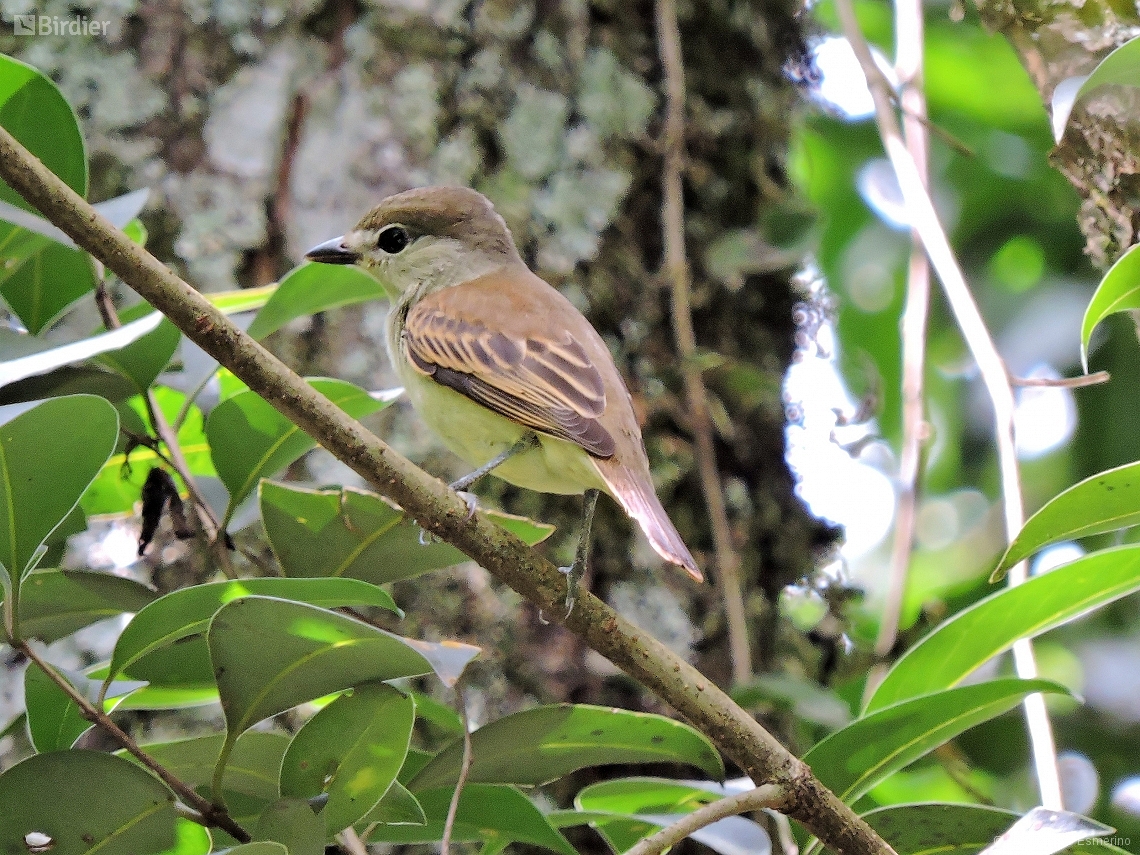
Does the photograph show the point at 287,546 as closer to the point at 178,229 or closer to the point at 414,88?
the point at 178,229

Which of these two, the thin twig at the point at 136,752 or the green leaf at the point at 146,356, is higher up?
the green leaf at the point at 146,356

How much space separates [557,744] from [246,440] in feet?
2.43

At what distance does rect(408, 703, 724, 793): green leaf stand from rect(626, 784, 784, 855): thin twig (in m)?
0.25

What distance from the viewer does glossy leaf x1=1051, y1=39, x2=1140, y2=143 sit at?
1.69 m

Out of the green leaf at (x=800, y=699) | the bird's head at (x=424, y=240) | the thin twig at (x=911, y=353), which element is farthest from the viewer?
the thin twig at (x=911, y=353)

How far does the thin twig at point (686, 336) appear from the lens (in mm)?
3301

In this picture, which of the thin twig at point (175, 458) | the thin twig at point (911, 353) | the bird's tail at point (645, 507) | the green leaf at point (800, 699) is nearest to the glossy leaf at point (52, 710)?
the thin twig at point (175, 458)

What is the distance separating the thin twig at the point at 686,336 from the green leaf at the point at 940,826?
120cm

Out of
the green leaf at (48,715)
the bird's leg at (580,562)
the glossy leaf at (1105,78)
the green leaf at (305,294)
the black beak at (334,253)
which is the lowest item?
the green leaf at (48,715)

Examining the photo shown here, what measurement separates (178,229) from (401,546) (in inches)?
73.2

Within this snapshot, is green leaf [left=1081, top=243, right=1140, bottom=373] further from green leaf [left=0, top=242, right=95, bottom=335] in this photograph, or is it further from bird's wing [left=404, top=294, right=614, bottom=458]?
green leaf [left=0, top=242, right=95, bottom=335]

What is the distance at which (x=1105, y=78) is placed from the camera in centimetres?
172

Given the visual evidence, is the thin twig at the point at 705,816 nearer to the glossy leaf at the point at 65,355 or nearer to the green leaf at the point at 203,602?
the green leaf at the point at 203,602

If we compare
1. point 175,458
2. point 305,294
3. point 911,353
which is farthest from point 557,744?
point 911,353
